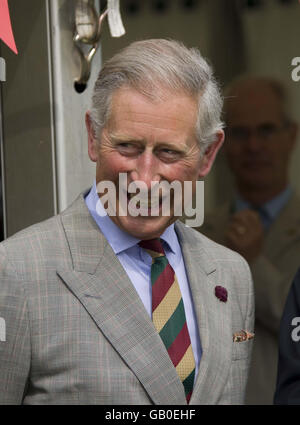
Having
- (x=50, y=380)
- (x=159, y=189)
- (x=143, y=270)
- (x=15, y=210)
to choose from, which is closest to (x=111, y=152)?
(x=159, y=189)

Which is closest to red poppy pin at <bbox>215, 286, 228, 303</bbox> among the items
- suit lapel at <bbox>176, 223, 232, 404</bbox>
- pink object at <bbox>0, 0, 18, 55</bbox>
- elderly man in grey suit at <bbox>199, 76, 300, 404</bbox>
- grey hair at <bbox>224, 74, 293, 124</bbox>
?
suit lapel at <bbox>176, 223, 232, 404</bbox>

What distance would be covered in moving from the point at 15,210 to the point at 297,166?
1.04 m

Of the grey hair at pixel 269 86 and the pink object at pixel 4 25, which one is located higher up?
the pink object at pixel 4 25

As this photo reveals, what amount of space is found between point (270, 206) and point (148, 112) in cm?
144

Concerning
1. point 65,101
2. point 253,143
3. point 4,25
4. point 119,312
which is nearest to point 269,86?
point 253,143

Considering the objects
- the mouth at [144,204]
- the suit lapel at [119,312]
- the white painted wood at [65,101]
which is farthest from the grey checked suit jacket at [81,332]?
the white painted wood at [65,101]

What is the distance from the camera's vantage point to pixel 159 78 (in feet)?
5.81

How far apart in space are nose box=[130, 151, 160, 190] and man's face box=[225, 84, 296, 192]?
1.32 metres

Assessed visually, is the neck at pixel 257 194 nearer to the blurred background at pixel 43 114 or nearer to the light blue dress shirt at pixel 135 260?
the blurred background at pixel 43 114

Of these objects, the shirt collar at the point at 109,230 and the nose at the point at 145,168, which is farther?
the shirt collar at the point at 109,230

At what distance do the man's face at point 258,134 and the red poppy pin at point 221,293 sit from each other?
1150mm

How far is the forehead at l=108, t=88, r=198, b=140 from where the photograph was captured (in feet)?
5.82

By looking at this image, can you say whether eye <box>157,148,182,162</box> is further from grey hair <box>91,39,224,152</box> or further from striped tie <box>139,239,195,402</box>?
striped tie <box>139,239,195,402</box>

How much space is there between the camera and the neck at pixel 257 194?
3.12m
